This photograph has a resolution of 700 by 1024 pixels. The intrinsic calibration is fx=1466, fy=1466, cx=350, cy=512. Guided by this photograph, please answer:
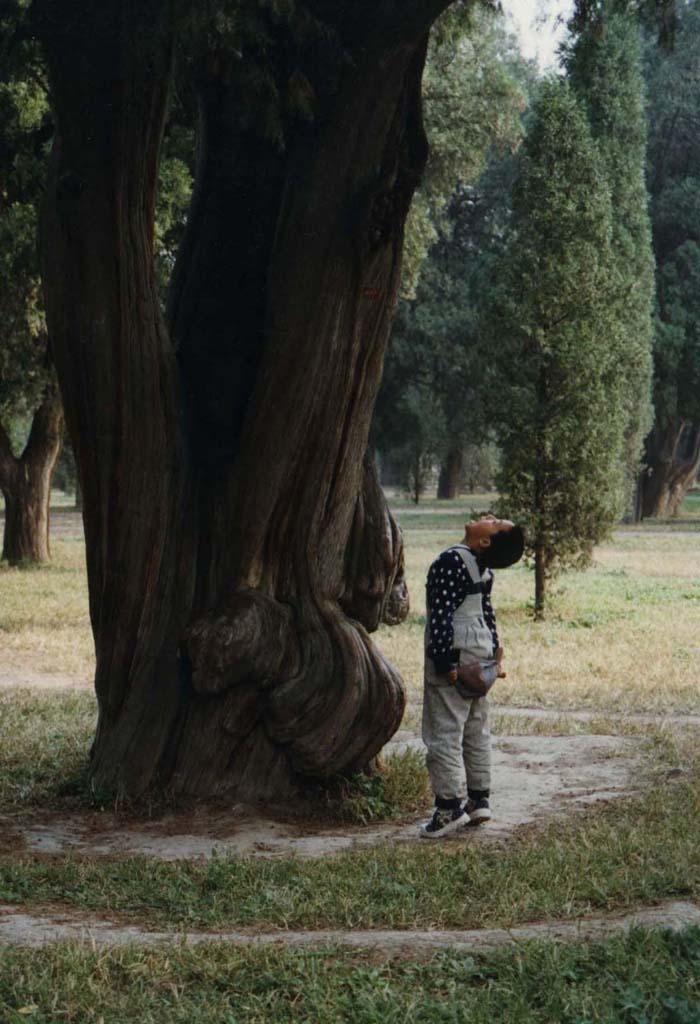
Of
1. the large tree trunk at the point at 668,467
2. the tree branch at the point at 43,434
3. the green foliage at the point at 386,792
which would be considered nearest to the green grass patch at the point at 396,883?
the green foliage at the point at 386,792

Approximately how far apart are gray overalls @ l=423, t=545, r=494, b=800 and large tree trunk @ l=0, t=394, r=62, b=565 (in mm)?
18012

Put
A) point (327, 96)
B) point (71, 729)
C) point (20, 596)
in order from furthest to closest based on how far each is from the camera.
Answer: point (20, 596), point (71, 729), point (327, 96)

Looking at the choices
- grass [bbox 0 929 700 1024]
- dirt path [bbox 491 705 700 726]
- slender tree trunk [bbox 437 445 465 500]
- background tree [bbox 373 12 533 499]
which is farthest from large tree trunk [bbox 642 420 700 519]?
grass [bbox 0 929 700 1024]

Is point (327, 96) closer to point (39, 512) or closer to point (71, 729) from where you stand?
point (71, 729)

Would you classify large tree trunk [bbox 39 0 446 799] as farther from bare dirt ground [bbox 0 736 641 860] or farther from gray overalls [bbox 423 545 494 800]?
gray overalls [bbox 423 545 494 800]

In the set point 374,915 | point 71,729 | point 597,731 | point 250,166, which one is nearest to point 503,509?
point 597,731

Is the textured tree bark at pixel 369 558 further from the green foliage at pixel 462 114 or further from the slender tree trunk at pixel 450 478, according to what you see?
the slender tree trunk at pixel 450 478

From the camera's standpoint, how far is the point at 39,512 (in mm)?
26484

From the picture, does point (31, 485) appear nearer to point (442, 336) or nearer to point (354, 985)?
point (442, 336)

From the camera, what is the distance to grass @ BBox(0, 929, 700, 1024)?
479 cm

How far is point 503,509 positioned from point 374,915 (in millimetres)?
11888

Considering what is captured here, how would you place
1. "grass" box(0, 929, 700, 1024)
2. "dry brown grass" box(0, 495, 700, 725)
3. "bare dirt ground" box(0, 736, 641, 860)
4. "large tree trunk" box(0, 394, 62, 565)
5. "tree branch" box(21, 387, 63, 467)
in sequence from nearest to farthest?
"grass" box(0, 929, 700, 1024) < "bare dirt ground" box(0, 736, 641, 860) < "dry brown grass" box(0, 495, 700, 725) < "tree branch" box(21, 387, 63, 467) < "large tree trunk" box(0, 394, 62, 565)

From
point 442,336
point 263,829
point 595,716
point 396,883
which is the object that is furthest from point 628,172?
point 396,883

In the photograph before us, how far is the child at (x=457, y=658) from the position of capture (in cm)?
784
